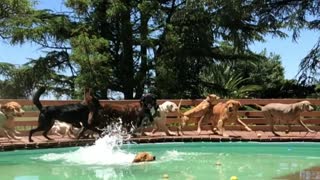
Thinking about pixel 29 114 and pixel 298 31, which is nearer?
pixel 29 114

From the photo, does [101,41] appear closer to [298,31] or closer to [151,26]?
[151,26]

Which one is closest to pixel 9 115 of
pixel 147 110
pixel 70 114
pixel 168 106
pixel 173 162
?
pixel 70 114

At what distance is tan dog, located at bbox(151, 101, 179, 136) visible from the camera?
45.3ft

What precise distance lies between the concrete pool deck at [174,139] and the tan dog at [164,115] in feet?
0.65

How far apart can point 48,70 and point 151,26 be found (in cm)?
433

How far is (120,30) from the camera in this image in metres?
20.5

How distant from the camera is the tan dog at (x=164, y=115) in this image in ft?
45.3

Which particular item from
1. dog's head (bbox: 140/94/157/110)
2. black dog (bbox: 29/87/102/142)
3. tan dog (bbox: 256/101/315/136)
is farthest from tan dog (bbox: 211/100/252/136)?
black dog (bbox: 29/87/102/142)

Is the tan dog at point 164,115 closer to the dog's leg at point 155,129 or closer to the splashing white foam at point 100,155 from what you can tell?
the dog's leg at point 155,129

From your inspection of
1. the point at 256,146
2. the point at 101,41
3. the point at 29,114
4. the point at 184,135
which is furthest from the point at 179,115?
the point at 101,41

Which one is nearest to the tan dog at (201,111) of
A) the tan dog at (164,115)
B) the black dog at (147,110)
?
the tan dog at (164,115)

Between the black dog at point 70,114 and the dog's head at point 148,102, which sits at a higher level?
the dog's head at point 148,102

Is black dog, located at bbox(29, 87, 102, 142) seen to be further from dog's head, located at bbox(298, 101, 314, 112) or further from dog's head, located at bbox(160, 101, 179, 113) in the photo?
dog's head, located at bbox(298, 101, 314, 112)

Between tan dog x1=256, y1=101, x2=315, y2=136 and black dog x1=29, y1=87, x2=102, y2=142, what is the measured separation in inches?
171
